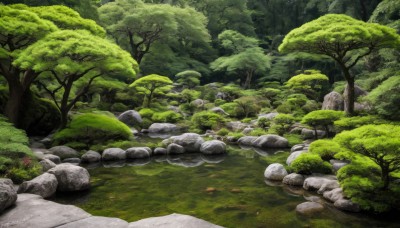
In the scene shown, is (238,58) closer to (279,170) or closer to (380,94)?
(380,94)

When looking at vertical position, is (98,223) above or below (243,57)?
below

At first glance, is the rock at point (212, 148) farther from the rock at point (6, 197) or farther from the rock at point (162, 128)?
the rock at point (6, 197)

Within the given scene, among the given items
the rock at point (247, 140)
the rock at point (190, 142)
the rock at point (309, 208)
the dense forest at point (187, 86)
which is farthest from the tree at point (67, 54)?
the rock at point (309, 208)

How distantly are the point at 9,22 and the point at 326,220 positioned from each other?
1144 cm

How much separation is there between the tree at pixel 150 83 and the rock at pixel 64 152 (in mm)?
10945

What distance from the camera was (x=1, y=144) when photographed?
313 inches

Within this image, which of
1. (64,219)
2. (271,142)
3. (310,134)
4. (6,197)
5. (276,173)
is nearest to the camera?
(64,219)

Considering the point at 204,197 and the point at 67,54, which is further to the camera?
the point at 67,54

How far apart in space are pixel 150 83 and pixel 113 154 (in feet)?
40.5

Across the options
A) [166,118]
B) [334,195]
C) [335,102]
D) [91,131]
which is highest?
[335,102]

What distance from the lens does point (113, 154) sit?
12523mm

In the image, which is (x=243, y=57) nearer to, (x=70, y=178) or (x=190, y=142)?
(x=190, y=142)

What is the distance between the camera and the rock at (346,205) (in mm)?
6866

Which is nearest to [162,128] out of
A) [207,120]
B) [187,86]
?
[207,120]
